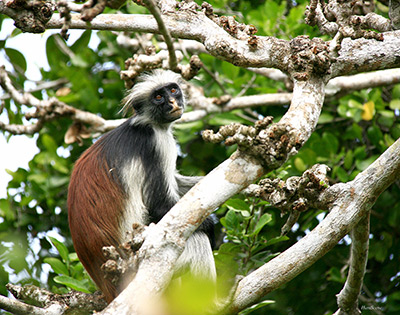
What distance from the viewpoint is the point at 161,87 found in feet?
18.1

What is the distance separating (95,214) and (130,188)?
450 mm

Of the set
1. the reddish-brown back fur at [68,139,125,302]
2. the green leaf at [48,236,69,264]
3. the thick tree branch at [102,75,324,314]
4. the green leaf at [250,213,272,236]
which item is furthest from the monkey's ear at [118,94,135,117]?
the thick tree branch at [102,75,324,314]

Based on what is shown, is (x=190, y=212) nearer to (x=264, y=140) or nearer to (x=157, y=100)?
Answer: (x=264, y=140)

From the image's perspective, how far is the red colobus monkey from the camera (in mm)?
4465

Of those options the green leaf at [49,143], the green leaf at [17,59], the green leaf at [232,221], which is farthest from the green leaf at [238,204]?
the green leaf at [17,59]

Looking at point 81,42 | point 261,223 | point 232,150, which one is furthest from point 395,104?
point 81,42

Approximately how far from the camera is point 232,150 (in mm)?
5855

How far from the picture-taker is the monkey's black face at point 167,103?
5215 mm

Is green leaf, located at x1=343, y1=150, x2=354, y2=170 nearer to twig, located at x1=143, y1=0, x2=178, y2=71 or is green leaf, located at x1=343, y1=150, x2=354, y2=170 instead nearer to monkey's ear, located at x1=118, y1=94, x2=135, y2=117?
monkey's ear, located at x1=118, y1=94, x2=135, y2=117

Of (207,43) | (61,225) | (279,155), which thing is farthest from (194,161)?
(279,155)

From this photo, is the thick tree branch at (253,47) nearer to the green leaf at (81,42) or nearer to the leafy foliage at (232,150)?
the leafy foliage at (232,150)

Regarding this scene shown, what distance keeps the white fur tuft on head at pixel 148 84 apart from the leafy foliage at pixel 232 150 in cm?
71

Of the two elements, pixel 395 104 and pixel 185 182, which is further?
pixel 395 104

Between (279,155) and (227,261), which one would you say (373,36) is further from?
(227,261)
